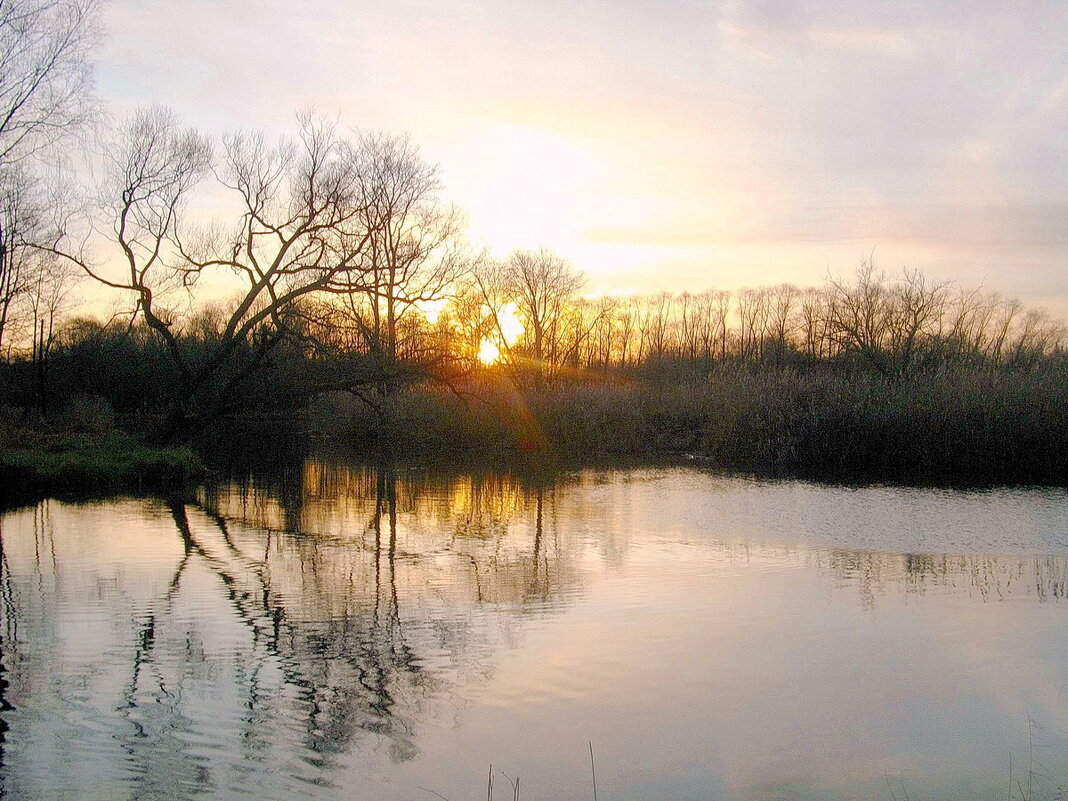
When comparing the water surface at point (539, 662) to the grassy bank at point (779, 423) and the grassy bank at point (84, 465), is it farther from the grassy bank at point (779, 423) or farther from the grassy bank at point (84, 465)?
the grassy bank at point (779, 423)

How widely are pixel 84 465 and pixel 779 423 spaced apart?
15646mm

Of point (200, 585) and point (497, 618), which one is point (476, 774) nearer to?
point (497, 618)

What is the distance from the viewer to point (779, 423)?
2248cm

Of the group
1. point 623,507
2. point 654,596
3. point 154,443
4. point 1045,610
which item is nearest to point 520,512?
point 623,507

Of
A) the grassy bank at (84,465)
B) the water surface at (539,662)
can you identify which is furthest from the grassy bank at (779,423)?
the grassy bank at (84,465)

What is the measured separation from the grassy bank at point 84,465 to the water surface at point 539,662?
4399 millimetres

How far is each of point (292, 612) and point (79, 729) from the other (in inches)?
105

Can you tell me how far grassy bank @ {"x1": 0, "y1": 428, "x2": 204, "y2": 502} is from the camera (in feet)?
53.5

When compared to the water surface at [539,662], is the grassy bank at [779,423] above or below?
above

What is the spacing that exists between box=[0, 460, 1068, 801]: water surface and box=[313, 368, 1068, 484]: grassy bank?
7.44 metres

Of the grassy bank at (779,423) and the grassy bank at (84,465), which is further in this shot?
the grassy bank at (779,423)

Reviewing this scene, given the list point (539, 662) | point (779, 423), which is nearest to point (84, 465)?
point (539, 662)

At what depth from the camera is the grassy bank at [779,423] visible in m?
19.3

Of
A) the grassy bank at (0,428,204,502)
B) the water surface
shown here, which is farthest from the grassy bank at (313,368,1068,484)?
the grassy bank at (0,428,204,502)
